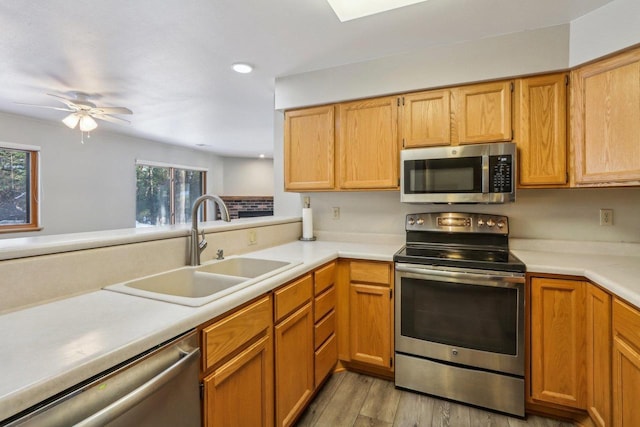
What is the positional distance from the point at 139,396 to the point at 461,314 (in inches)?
67.4

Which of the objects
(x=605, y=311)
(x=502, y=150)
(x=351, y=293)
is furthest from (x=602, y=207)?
(x=351, y=293)

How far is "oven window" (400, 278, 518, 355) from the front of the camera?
181 centimetres

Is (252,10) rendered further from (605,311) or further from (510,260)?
(605,311)

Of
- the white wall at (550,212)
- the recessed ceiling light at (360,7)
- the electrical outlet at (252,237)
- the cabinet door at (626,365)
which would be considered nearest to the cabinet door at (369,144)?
the white wall at (550,212)

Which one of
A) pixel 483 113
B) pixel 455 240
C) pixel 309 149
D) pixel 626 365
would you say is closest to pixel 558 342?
pixel 626 365

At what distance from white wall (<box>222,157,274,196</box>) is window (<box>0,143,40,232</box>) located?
154 inches

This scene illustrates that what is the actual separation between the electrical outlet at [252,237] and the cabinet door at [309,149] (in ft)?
2.00

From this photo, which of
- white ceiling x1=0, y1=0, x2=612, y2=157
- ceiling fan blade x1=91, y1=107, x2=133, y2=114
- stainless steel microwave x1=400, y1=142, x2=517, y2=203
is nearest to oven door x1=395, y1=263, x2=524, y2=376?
stainless steel microwave x1=400, y1=142, x2=517, y2=203

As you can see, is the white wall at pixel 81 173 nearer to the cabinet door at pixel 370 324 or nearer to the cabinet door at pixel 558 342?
the cabinet door at pixel 370 324

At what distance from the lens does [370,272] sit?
2.14 meters

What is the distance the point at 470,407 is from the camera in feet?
6.25

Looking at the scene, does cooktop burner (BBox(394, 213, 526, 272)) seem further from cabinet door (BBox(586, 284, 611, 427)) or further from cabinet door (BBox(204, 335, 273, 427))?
cabinet door (BBox(204, 335, 273, 427))

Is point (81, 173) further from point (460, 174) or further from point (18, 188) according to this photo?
point (460, 174)

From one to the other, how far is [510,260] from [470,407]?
0.92 m
